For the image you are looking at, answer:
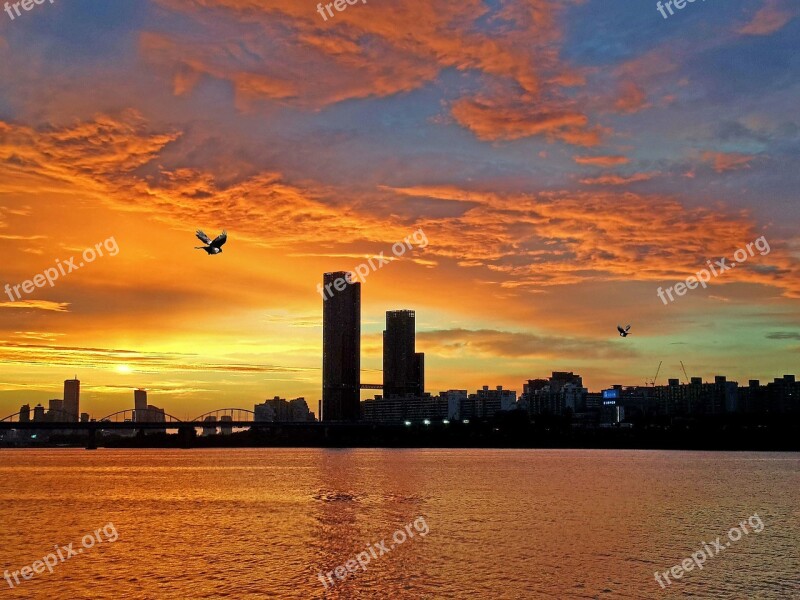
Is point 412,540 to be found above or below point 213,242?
below

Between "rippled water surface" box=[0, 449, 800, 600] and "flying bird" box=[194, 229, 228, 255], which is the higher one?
"flying bird" box=[194, 229, 228, 255]

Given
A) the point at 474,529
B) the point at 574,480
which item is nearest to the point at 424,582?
the point at 474,529

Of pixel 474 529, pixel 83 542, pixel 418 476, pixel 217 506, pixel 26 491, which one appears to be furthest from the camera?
pixel 418 476

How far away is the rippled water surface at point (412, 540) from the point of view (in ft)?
161

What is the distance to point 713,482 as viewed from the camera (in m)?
138

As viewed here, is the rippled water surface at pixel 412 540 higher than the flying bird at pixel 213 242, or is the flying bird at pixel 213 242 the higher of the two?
the flying bird at pixel 213 242

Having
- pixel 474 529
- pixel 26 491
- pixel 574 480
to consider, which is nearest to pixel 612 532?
pixel 474 529

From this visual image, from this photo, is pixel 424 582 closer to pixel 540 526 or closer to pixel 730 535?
pixel 540 526

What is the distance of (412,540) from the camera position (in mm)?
66312

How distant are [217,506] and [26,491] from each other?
166 feet

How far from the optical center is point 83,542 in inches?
2714

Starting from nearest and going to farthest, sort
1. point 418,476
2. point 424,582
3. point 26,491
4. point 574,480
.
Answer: point 424,582 < point 26,491 < point 574,480 < point 418,476

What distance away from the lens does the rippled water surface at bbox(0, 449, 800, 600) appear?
49062mm

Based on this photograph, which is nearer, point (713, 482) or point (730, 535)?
point (730, 535)
